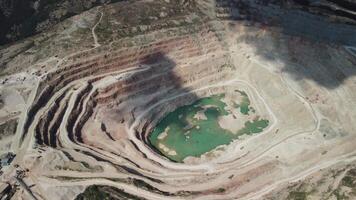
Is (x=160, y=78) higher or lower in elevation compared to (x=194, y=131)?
higher

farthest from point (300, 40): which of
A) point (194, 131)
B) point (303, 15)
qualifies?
point (194, 131)

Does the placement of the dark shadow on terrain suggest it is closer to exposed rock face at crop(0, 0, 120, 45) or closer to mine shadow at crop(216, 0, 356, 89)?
mine shadow at crop(216, 0, 356, 89)

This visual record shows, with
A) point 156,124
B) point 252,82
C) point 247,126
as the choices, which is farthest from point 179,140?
point 252,82

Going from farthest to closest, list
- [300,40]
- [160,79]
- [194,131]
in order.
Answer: [300,40]
[160,79]
[194,131]

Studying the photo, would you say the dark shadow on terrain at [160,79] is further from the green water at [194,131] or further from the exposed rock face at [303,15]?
the exposed rock face at [303,15]

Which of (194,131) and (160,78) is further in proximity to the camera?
(160,78)

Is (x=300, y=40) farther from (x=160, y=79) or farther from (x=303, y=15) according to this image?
(x=160, y=79)
